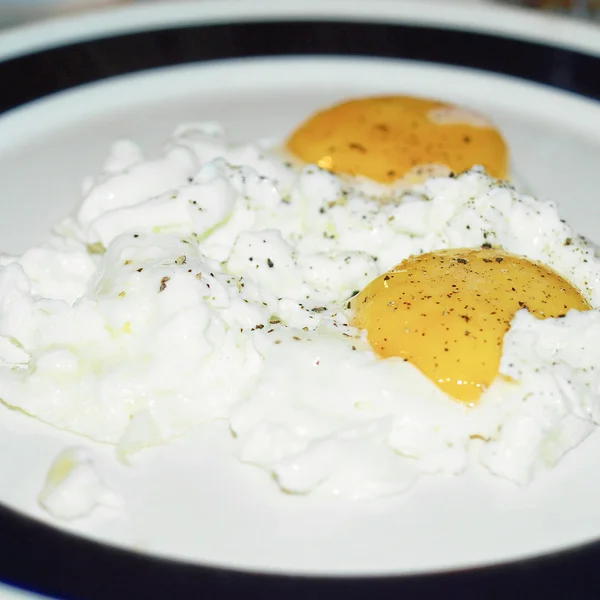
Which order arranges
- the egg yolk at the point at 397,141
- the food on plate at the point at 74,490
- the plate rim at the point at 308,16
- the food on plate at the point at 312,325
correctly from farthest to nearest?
the plate rim at the point at 308,16 < the egg yolk at the point at 397,141 < the food on plate at the point at 312,325 < the food on plate at the point at 74,490

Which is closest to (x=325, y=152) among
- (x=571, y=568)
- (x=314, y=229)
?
(x=314, y=229)

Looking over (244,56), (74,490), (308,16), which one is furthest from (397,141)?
(74,490)

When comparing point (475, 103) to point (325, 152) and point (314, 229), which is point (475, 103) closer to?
point (325, 152)

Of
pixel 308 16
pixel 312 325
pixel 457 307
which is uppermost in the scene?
pixel 308 16

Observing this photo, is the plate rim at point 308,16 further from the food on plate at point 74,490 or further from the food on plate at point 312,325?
the food on plate at point 74,490

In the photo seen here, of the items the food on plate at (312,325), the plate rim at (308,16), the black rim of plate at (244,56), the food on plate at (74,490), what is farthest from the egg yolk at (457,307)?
the plate rim at (308,16)

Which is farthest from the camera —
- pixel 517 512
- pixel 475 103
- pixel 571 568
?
pixel 475 103

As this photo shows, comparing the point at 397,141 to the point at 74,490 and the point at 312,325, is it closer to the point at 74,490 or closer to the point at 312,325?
the point at 312,325
